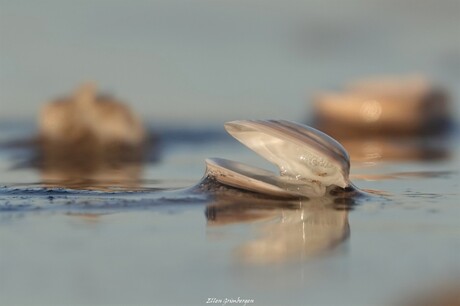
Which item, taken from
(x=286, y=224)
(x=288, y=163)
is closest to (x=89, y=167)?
(x=288, y=163)

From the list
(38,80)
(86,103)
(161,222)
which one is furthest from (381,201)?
(38,80)

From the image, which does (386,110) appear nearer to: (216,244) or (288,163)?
(288,163)

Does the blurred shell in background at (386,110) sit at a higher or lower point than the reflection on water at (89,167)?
higher

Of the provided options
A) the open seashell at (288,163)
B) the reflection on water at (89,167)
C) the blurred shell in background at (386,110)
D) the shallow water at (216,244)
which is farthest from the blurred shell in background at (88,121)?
the open seashell at (288,163)

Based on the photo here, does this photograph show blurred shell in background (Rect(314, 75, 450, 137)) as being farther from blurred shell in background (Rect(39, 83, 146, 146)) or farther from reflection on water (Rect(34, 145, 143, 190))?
reflection on water (Rect(34, 145, 143, 190))

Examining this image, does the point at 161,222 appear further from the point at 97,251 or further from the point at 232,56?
the point at 232,56

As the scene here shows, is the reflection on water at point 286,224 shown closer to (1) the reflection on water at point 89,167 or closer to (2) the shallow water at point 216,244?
(2) the shallow water at point 216,244

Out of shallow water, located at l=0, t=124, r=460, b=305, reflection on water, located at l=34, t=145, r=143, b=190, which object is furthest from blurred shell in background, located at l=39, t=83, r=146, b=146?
shallow water, located at l=0, t=124, r=460, b=305
